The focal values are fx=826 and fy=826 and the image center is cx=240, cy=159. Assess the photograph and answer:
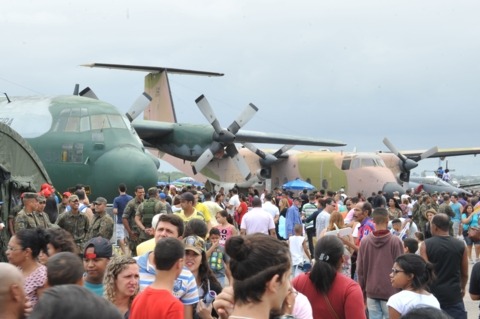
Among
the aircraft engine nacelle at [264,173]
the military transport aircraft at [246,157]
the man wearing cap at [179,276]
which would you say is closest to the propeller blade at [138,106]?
the military transport aircraft at [246,157]

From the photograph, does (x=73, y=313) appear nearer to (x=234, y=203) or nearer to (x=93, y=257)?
(x=93, y=257)

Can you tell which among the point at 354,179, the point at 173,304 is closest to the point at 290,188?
the point at 354,179

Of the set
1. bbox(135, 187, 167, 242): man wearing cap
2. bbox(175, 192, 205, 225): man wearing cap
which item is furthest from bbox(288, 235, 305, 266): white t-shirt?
bbox(175, 192, 205, 225): man wearing cap

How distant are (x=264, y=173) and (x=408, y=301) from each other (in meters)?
31.3

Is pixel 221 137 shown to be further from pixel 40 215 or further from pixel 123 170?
pixel 40 215

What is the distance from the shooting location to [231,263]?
3406mm

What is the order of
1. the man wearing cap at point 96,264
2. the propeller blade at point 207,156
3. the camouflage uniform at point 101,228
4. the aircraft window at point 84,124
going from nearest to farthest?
1. the man wearing cap at point 96,264
2. the camouflage uniform at point 101,228
3. the aircraft window at point 84,124
4. the propeller blade at point 207,156

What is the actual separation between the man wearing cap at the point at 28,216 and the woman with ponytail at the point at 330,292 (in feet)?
16.3

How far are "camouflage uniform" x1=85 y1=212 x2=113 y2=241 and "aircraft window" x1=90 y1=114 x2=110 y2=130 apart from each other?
795 cm

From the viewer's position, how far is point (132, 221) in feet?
39.3

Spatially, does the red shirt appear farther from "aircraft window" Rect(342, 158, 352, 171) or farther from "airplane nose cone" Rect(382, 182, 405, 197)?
"aircraft window" Rect(342, 158, 352, 171)

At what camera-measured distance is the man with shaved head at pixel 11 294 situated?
3211 mm

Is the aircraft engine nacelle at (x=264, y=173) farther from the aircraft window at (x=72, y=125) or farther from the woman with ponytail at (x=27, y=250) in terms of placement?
the woman with ponytail at (x=27, y=250)

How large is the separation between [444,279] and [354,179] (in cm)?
2599
